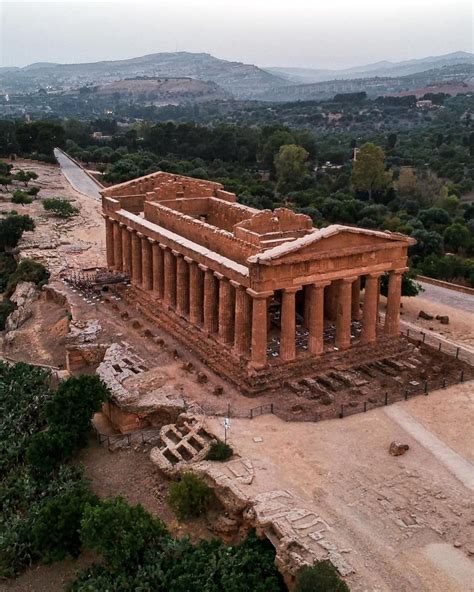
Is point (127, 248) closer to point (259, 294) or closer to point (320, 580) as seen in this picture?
point (259, 294)

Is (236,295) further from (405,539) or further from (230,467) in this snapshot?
(405,539)

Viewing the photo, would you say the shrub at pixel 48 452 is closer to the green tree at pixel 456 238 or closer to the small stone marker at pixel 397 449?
the small stone marker at pixel 397 449

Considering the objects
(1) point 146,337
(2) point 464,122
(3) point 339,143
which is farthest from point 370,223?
(2) point 464,122

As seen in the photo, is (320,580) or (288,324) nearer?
(320,580)

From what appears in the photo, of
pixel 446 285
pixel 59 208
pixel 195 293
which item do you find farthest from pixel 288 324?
pixel 59 208

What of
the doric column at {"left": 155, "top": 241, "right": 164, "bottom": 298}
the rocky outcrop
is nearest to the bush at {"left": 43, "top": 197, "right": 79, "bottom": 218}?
the rocky outcrop

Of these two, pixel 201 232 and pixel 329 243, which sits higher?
pixel 329 243

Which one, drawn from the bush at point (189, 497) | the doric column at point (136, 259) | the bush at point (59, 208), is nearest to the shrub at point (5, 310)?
the doric column at point (136, 259)
